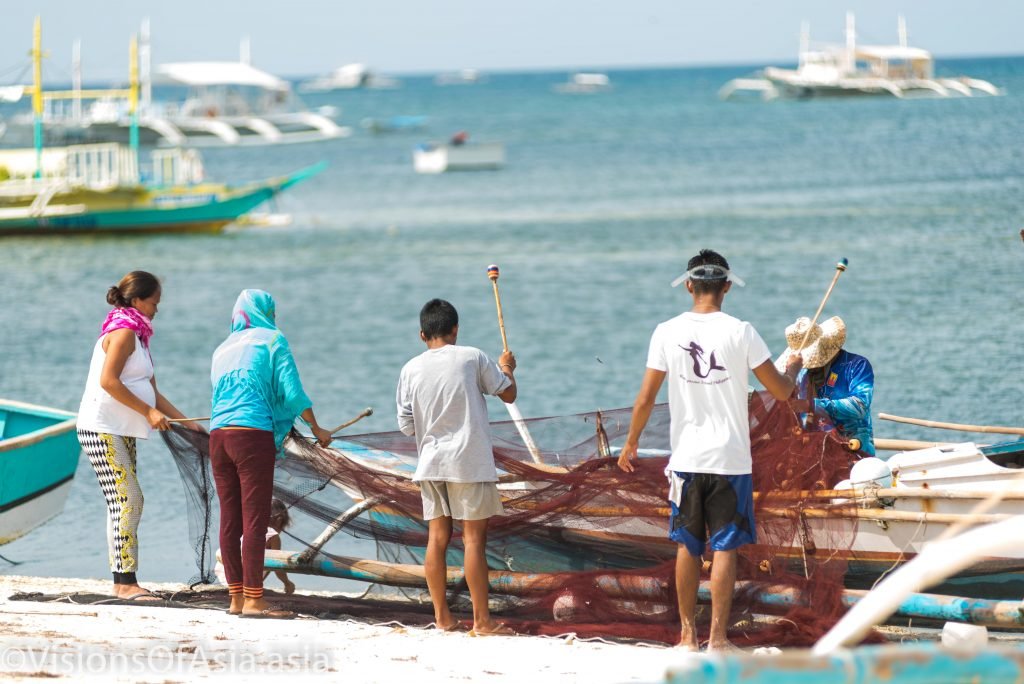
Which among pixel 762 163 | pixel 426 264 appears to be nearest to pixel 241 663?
pixel 426 264

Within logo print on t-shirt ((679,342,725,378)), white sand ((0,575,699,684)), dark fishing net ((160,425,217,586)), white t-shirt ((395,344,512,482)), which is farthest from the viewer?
dark fishing net ((160,425,217,586))

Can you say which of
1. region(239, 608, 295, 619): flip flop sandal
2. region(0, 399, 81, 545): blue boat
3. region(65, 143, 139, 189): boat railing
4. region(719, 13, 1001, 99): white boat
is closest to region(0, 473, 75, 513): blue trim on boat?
region(0, 399, 81, 545): blue boat

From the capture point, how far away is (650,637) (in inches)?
235

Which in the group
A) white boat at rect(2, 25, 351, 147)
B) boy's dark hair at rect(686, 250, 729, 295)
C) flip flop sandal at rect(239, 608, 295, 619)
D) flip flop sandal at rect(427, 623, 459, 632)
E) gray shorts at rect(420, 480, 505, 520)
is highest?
white boat at rect(2, 25, 351, 147)

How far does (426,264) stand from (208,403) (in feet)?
40.9

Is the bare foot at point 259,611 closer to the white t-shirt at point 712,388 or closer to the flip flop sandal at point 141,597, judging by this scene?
the flip flop sandal at point 141,597

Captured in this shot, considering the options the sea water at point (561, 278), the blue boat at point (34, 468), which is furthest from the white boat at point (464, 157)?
the blue boat at point (34, 468)

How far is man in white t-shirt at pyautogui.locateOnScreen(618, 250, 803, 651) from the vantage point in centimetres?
540

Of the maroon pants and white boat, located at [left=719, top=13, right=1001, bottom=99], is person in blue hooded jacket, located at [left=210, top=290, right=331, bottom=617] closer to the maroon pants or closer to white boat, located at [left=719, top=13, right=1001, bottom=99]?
the maroon pants

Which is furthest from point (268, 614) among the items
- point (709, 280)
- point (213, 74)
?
point (213, 74)

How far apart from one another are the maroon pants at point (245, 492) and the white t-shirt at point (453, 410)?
73cm

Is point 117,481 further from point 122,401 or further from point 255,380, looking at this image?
point 255,380

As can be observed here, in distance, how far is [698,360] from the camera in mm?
5430

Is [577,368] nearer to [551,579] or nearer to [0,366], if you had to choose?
[0,366]
